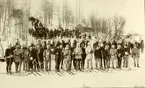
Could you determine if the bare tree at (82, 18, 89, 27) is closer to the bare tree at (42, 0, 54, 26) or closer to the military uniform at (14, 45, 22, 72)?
the bare tree at (42, 0, 54, 26)

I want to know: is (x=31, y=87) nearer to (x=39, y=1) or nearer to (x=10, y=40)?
(x=10, y=40)

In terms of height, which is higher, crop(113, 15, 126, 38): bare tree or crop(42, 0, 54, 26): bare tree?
crop(42, 0, 54, 26): bare tree

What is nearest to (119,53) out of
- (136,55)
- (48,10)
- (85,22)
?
(136,55)

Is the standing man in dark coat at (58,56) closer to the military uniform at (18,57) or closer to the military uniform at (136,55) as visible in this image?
the military uniform at (18,57)

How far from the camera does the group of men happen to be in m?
1.16

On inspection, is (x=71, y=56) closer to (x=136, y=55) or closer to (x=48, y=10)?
(x=48, y=10)

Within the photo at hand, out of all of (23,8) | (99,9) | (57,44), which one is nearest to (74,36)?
(57,44)

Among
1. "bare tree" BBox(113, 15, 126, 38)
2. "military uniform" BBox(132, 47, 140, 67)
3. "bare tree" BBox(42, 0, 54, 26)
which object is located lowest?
"military uniform" BBox(132, 47, 140, 67)

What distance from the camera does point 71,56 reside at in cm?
121

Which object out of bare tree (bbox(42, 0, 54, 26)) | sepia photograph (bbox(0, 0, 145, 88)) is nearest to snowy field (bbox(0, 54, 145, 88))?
sepia photograph (bbox(0, 0, 145, 88))

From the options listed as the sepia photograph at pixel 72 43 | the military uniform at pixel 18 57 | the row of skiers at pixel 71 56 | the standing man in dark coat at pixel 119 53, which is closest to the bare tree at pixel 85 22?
the sepia photograph at pixel 72 43

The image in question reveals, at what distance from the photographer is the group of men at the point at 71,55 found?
1.16 m

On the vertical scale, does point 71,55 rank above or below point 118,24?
below

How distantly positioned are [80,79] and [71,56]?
0.14m
